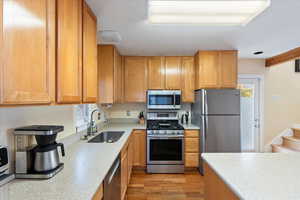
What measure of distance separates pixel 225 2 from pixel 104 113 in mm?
3042

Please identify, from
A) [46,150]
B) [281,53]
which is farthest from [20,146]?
[281,53]

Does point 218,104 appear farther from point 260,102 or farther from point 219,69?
Answer: point 260,102

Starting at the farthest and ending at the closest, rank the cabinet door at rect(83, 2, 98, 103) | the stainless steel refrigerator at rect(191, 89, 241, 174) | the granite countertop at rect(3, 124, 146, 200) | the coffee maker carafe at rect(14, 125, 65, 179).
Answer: the stainless steel refrigerator at rect(191, 89, 241, 174) → the cabinet door at rect(83, 2, 98, 103) → the coffee maker carafe at rect(14, 125, 65, 179) → the granite countertop at rect(3, 124, 146, 200)

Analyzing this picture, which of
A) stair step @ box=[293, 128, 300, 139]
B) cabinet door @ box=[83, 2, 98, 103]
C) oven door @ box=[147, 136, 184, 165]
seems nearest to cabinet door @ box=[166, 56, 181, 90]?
oven door @ box=[147, 136, 184, 165]

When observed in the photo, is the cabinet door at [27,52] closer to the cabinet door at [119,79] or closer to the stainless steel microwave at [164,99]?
the cabinet door at [119,79]

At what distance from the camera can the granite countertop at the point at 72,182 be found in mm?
1101

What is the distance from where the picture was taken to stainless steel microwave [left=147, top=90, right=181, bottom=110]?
13.5 ft

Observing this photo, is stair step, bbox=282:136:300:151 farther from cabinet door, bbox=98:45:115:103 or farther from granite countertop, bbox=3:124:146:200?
granite countertop, bbox=3:124:146:200

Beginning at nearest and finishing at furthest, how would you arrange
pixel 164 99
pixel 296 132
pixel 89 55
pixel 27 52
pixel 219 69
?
pixel 27 52 < pixel 89 55 < pixel 219 69 < pixel 164 99 < pixel 296 132

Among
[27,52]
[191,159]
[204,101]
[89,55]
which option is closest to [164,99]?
[204,101]

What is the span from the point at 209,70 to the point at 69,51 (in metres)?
2.80

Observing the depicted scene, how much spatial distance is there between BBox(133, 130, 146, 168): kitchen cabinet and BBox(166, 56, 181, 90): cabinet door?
1156mm

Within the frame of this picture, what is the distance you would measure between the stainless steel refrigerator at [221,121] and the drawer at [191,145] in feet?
0.68

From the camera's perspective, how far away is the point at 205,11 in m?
2.08
